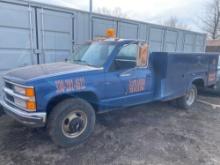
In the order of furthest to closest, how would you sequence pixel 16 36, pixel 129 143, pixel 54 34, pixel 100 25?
pixel 100 25
pixel 54 34
pixel 16 36
pixel 129 143

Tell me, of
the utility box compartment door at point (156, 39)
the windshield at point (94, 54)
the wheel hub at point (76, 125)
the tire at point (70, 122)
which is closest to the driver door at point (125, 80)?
the windshield at point (94, 54)

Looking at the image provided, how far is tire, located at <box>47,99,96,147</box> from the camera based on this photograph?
10.7 feet

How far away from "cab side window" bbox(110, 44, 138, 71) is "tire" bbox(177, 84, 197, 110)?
2.35m

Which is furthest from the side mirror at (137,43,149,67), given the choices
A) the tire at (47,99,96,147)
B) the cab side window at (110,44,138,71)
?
the tire at (47,99,96,147)

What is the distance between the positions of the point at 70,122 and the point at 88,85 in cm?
72

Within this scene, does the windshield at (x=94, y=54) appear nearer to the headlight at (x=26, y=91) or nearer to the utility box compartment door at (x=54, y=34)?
the headlight at (x=26, y=91)

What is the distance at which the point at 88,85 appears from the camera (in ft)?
11.4

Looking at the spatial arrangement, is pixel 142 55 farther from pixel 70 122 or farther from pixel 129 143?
pixel 70 122

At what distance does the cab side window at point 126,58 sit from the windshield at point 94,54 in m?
0.20

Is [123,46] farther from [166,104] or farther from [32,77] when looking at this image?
[166,104]

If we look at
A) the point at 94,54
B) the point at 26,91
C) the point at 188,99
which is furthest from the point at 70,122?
the point at 188,99

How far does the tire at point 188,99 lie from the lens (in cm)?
565

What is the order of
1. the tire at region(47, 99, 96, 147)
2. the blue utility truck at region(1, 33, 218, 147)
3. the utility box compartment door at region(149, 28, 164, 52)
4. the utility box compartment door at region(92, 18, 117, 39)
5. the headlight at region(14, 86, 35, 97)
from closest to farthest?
the headlight at region(14, 86, 35, 97) < the blue utility truck at region(1, 33, 218, 147) < the tire at region(47, 99, 96, 147) < the utility box compartment door at region(92, 18, 117, 39) < the utility box compartment door at region(149, 28, 164, 52)

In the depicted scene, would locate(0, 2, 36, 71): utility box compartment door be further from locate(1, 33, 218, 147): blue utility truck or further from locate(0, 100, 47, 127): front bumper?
locate(0, 100, 47, 127): front bumper
